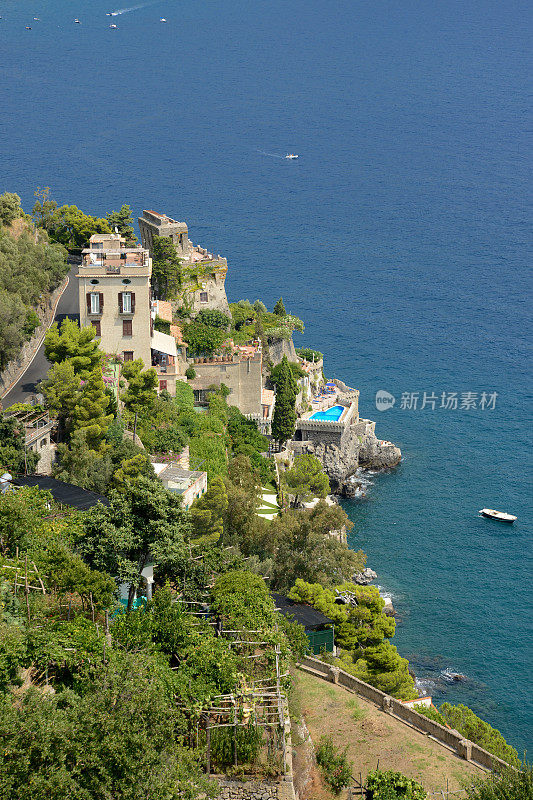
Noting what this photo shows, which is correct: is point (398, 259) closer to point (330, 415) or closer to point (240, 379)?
point (330, 415)

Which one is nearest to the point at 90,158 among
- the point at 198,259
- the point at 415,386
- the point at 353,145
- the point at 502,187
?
the point at 353,145

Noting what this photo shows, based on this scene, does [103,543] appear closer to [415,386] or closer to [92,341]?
[92,341]

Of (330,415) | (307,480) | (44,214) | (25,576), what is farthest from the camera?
(330,415)

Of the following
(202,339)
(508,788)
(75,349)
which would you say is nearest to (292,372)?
(202,339)

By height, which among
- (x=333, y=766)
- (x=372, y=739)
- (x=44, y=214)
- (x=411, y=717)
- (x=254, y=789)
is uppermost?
(x=44, y=214)

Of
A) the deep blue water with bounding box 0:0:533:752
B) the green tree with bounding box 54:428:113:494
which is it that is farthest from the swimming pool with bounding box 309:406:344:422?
the green tree with bounding box 54:428:113:494
